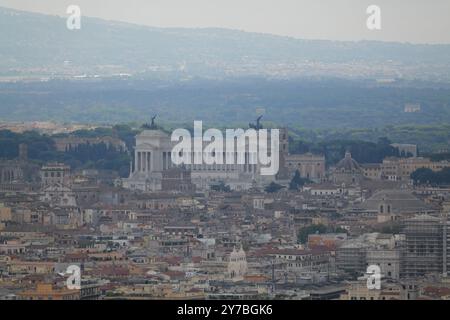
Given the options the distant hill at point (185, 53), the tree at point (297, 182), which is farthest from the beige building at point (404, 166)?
the distant hill at point (185, 53)

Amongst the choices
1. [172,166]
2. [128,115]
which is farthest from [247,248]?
[128,115]

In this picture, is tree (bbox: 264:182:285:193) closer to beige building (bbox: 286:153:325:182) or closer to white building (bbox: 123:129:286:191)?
white building (bbox: 123:129:286:191)

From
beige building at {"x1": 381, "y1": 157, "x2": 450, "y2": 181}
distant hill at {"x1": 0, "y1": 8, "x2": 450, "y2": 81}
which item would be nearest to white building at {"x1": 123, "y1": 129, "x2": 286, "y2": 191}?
beige building at {"x1": 381, "y1": 157, "x2": 450, "y2": 181}

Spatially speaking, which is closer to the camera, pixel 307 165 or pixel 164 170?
pixel 164 170

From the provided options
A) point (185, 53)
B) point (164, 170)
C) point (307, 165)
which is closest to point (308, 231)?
point (164, 170)

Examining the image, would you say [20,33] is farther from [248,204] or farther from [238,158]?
[248,204]

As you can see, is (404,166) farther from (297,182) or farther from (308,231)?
(308,231)
